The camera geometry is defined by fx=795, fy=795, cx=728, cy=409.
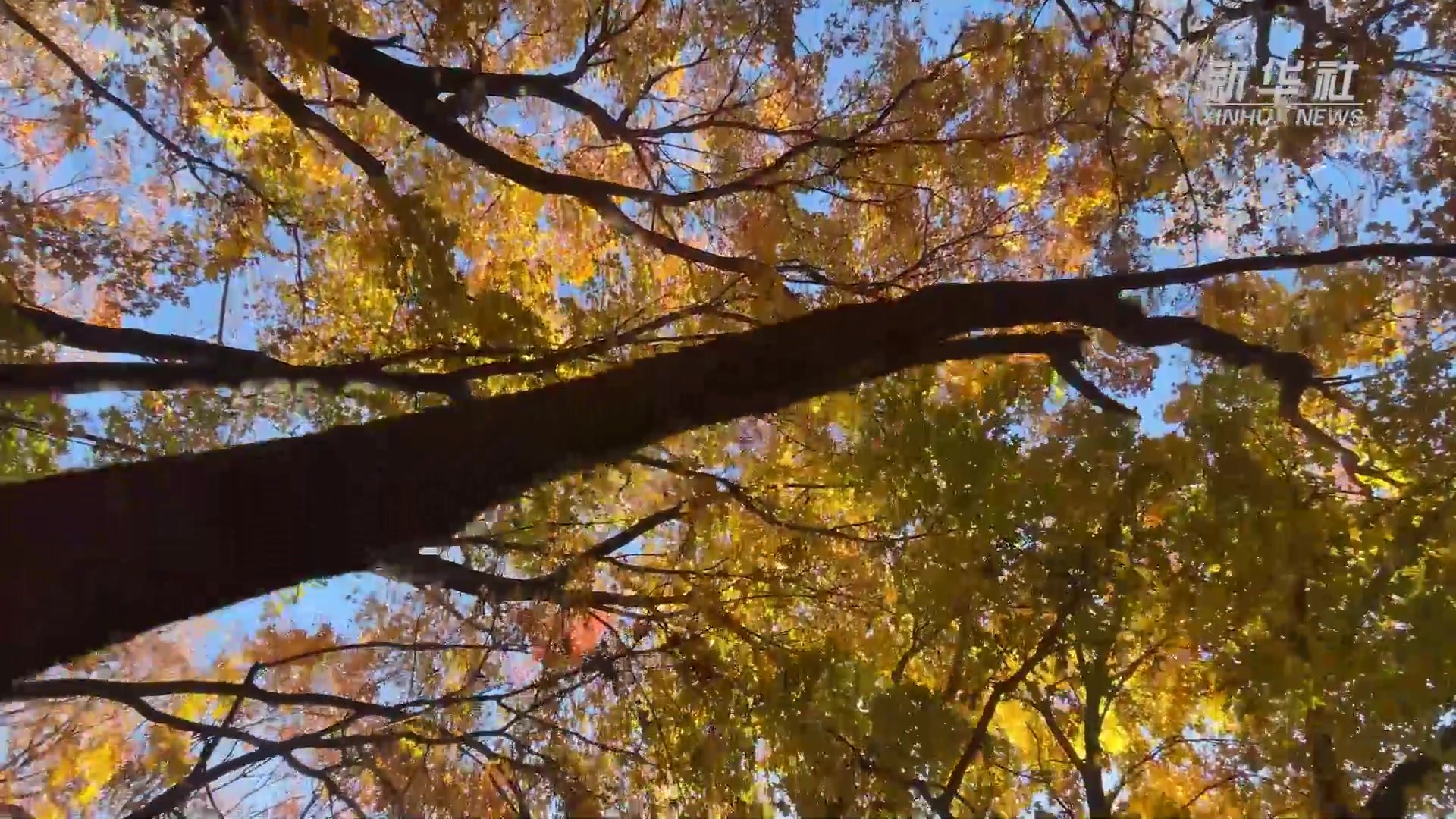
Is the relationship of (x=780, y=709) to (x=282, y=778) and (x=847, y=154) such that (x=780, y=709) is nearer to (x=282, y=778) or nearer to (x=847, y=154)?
(x=282, y=778)

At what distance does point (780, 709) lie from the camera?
2.89 m

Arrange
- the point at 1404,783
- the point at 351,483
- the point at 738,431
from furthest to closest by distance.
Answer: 1. the point at 738,431
2. the point at 1404,783
3. the point at 351,483

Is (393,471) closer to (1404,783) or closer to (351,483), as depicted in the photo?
(351,483)

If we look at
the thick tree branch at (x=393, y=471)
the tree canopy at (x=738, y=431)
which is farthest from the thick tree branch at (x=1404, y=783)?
the thick tree branch at (x=393, y=471)

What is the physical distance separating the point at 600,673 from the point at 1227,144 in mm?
4310

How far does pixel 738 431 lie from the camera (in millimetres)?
4625

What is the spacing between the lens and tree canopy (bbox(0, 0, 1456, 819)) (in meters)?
2.38

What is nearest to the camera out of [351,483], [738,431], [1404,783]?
[351,483]

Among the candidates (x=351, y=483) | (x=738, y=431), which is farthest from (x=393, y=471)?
(x=738, y=431)

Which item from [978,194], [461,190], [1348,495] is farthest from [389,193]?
[1348,495]

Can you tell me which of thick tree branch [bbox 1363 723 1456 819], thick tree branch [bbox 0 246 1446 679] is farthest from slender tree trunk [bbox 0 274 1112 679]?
thick tree branch [bbox 1363 723 1456 819]

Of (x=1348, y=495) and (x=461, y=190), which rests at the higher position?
(x=461, y=190)

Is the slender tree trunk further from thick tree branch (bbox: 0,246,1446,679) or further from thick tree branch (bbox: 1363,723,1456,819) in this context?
thick tree branch (bbox: 1363,723,1456,819)

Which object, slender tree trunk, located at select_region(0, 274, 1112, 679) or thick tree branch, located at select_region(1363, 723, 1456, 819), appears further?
thick tree branch, located at select_region(1363, 723, 1456, 819)
